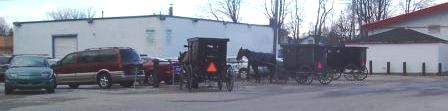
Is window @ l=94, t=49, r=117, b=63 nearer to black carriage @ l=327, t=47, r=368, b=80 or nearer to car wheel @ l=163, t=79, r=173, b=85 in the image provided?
car wheel @ l=163, t=79, r=173, b=85

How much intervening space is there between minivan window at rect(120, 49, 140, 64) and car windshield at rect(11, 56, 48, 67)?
3.39m

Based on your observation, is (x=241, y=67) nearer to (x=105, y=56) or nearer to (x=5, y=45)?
(x=105, y=56)

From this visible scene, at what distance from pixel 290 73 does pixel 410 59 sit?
17.8 meters

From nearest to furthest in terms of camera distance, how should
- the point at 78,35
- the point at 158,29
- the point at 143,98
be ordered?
the point at 143,98 → the point at 158,29 → the point at 78,35

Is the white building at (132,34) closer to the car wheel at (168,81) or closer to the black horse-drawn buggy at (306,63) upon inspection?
the car wheel at (168,81)

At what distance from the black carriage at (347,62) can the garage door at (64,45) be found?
21.3m

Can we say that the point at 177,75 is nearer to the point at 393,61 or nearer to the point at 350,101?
the point at 350,101

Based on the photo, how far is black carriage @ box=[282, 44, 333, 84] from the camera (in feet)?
103

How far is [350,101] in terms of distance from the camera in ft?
66.1

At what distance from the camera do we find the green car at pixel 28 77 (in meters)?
24.1

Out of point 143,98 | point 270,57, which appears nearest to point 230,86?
point 143,98

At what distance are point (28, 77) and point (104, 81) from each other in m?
4.38

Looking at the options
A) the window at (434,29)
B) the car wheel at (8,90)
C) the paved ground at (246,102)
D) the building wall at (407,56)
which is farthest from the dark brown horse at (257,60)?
the window at (434,29)

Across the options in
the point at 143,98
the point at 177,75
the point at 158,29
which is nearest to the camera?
the point at 143,98
